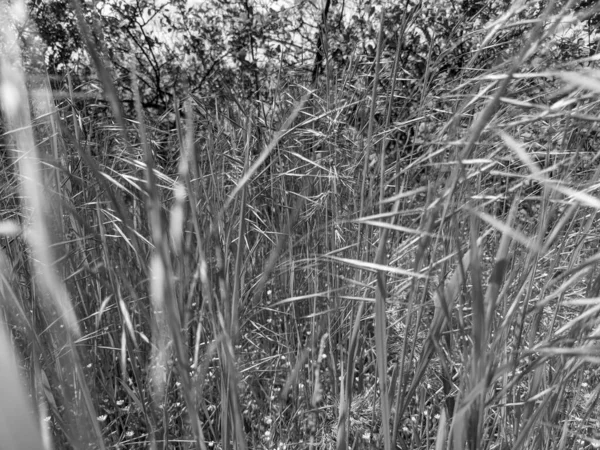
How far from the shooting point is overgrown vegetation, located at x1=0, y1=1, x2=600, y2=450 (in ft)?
1.76

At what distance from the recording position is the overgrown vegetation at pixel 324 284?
54cm

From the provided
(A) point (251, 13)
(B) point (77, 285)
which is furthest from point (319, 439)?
(A) point (251, 13)

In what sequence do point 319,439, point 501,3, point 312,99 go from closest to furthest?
point 319,439, point 312,99, point 501,3

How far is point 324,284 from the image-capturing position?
53.2 inches

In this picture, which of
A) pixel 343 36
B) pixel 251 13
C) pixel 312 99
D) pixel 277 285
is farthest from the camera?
pixel 251 13

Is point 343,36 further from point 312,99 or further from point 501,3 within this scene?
point 312,99

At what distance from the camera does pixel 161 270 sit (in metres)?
0.45

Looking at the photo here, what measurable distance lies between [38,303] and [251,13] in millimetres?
2710

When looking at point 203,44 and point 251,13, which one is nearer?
point 251,13

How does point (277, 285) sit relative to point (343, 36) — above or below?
below

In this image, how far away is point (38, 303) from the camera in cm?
114

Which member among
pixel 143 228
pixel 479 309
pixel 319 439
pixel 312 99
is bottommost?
pixel 319 439

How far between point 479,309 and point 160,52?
12.2 feet

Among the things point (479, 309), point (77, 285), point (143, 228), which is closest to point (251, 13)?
point (143, 228)
